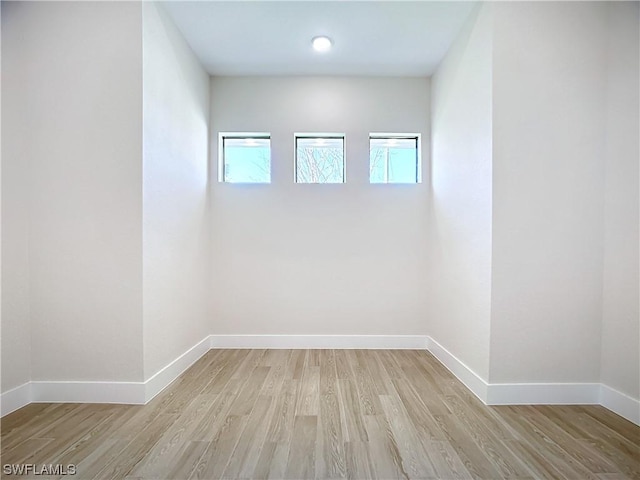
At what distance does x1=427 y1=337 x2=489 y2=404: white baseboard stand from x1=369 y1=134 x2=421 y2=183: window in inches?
67.5

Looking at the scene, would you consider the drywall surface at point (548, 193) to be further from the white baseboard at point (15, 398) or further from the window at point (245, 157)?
the white baseboard at point (15, 398)

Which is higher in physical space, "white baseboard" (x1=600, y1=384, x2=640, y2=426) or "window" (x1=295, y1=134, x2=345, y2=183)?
"window" (x1=295, y1=134, x2=345, y2=183)

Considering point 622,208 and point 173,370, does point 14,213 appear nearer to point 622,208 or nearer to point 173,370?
point 173,370

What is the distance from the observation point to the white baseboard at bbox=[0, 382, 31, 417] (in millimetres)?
2092

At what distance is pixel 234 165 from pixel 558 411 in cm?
346

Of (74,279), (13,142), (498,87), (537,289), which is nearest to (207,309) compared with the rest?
(74,279)

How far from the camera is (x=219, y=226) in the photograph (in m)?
3.64

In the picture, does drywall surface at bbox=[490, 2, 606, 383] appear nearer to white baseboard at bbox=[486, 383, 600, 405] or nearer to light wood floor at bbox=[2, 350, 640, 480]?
white baseboard at bbox=[486, 383, 600, 405]

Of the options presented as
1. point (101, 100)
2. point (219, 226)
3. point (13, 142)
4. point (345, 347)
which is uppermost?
point (101, 100)

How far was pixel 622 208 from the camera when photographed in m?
2.20

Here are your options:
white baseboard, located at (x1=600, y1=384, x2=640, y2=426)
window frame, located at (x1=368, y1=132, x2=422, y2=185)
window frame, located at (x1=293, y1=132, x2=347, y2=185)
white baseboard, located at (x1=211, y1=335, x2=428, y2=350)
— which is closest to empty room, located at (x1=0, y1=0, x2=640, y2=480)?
white baseboard, located at (x1=600, y1=384, x2=640, y2=426)

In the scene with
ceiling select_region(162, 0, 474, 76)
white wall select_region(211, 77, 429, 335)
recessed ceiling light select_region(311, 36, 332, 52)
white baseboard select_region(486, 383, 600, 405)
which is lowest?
white baseboard select_region(486, 383, 600, 405)

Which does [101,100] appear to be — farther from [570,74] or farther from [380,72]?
[570,74]

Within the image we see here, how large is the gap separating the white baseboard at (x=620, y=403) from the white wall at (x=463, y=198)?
0.75 metres
